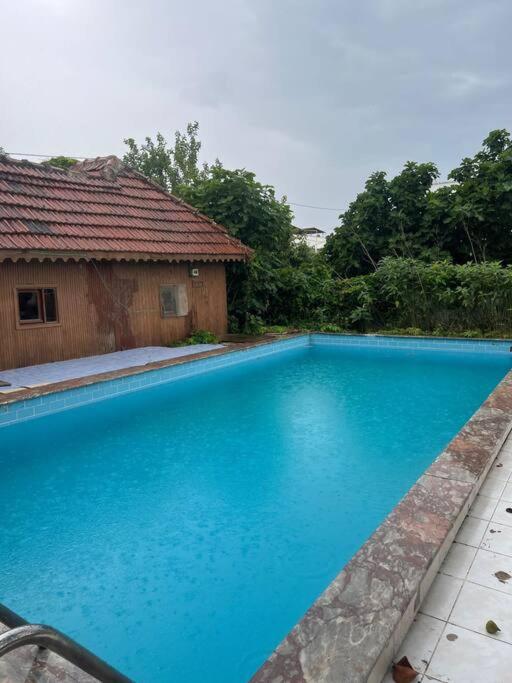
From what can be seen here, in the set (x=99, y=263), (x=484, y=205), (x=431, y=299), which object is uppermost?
(x=484, y=205)

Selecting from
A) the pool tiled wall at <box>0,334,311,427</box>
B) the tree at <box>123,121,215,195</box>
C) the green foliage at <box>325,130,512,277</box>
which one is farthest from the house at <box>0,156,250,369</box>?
the tree at <box>123,121,215,195</box>

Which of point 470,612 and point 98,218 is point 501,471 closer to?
point 470,612

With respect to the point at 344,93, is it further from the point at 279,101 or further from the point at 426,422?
the point at 426,422

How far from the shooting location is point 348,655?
72.1 inches

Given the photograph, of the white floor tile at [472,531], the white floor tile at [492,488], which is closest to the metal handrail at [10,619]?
the white floor tile at [472,531]

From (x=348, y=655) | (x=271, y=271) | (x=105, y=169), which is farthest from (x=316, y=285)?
(x=348, y=655)

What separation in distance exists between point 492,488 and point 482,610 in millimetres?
1438

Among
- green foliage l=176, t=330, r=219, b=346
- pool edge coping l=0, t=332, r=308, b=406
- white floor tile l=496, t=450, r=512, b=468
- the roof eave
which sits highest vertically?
the roof eave

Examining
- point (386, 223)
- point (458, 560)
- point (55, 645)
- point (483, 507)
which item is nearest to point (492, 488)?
point (483, 507)

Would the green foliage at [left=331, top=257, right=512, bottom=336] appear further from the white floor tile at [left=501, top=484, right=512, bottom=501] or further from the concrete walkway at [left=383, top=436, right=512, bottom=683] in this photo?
the concrete walkway at [left=383, top=436, right=512, bottom=683]

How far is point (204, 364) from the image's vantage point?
386 inches

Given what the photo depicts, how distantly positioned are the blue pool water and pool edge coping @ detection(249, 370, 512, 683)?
939mm

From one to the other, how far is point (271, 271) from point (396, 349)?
162 inches

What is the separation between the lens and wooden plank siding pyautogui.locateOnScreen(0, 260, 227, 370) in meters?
8.40
